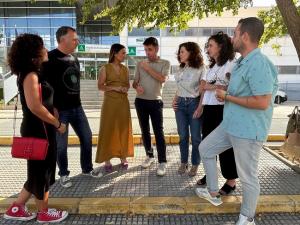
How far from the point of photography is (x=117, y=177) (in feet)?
16.2

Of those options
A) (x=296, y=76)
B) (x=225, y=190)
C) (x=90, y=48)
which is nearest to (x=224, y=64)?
(x=225, y=190)

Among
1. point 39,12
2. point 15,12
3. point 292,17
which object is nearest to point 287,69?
point 39,12

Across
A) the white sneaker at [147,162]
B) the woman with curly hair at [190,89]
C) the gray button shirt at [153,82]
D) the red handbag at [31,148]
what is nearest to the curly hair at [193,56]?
the woman with curly hair at [190,89]

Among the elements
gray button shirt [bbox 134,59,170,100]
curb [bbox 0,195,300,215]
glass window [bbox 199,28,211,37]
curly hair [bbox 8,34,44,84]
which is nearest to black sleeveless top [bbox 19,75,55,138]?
curly hair [bbox 8,34,44,84]

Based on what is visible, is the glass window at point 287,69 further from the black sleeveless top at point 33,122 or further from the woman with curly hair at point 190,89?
the black sleeveless top at point 33,122

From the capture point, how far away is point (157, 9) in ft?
23.3

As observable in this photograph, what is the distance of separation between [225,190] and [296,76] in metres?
33.4

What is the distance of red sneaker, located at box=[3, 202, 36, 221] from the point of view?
12.1ft

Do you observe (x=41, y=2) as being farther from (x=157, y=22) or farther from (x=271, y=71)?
(x=271, y=71)

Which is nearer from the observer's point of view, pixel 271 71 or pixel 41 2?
pixel 271 71

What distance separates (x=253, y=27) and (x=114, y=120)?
8.45 feet

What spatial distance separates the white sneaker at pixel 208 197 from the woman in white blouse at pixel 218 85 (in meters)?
0.29

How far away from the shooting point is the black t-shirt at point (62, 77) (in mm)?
4227

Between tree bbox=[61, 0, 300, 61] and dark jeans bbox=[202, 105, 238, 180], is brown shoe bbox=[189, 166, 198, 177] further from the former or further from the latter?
tree bbox=[61, 0, 300, 61]
